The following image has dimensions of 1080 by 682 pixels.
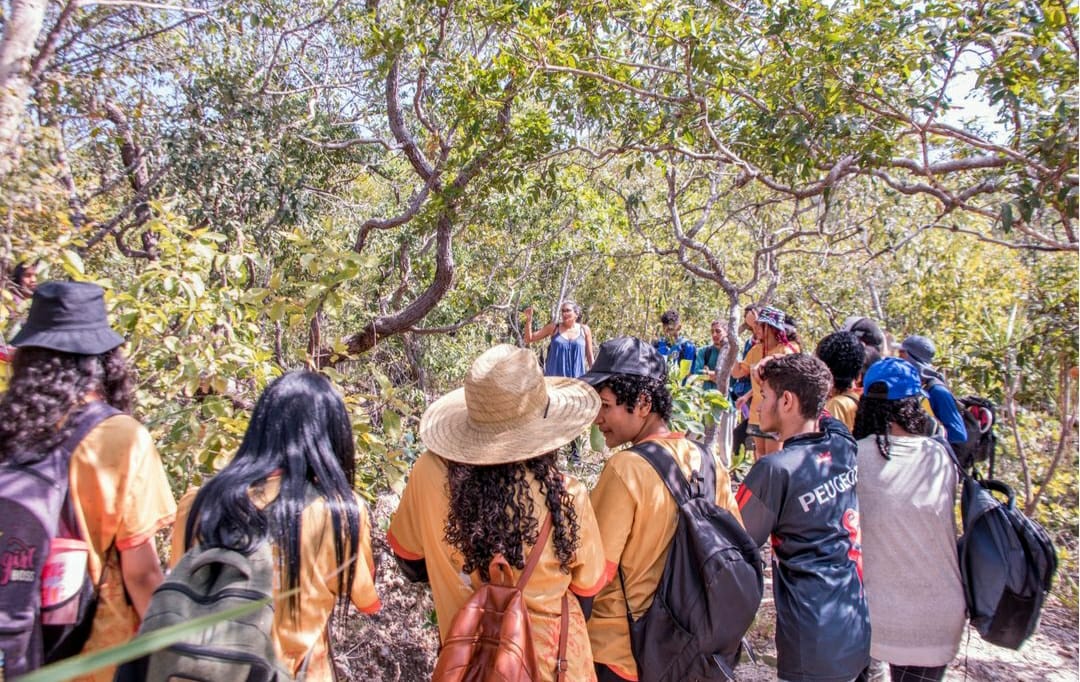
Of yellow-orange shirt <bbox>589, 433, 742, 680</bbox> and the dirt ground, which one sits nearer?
yellow-orange shirt <bbox>589, 433, 742, 680</bbox>

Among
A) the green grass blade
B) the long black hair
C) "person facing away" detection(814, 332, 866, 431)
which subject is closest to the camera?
the green grass blade

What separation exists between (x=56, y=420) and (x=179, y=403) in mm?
1695

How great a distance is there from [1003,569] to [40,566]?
2.84m

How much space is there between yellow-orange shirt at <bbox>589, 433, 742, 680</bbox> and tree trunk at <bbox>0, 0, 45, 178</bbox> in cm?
267

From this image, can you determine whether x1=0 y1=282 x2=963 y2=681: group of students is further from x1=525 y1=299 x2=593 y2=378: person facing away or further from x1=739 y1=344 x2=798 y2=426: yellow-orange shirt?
x1=525 y1=299 x2=593 y2=378: person facing away

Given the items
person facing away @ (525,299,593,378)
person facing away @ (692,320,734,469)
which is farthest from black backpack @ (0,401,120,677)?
person facing away @ (692,320,734,469)

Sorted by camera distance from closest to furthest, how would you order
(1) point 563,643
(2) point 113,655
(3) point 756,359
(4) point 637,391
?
1. (2) point 113,655
2. (1) point 563,643
3. (4) point 637,391
4. (3) point 756,359

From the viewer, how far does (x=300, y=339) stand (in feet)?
18.4

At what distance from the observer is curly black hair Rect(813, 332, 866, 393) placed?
3424mm

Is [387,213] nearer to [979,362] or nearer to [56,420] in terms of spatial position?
[979,362]

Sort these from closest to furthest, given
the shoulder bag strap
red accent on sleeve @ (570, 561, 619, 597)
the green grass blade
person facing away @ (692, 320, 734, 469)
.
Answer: the green grass blade, the shoulder bag strap, red accent on sleeve @ (570, 561, 619, 597), person facing away @ (692, 320, 734, 469)

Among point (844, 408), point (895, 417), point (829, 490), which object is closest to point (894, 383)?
point (895, 417)

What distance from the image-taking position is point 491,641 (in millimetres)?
1616

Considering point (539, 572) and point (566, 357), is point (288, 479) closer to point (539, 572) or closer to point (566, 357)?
point (539, 572)
